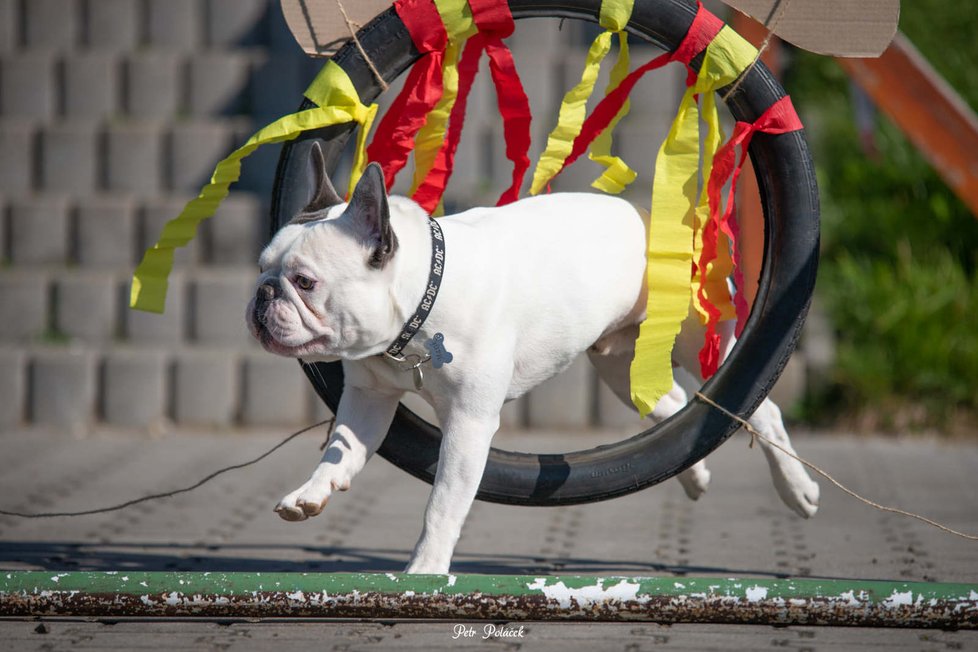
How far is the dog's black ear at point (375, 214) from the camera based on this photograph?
255 cm

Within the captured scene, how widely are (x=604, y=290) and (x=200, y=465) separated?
109 inches

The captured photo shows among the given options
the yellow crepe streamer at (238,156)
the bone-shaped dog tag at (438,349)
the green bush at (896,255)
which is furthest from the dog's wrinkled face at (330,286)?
the green bush at (896,255)

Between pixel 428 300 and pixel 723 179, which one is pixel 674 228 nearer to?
pixel 723 179

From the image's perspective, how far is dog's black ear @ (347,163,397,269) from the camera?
2547mm

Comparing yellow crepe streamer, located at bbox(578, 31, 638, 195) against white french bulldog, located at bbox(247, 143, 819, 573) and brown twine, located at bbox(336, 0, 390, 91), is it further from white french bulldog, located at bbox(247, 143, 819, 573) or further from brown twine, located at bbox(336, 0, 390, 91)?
Answer: brown twine, located at bbox(336, 0, 390, 91)

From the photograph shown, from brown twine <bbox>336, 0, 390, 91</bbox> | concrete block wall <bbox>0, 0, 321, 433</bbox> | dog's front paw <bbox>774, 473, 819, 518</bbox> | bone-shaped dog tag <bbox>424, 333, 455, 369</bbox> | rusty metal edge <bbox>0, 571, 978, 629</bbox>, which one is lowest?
concrete block wall <bbox>0, 0, 321, 433</bbox>

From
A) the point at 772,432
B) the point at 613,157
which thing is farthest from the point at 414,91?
the point at 772,432

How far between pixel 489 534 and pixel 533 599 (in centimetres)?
140

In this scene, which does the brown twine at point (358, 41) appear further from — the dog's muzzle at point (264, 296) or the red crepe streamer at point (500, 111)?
the dog's muzzle at point (264, 296)

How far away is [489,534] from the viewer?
400 cm

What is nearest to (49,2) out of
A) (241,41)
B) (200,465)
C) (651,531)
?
(241,41)

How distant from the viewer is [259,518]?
4.27 m

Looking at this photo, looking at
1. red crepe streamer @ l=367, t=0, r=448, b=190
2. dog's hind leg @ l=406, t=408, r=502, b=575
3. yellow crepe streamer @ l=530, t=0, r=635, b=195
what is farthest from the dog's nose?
yellow crepe streamer @ l=530, t=0, r=635, b=195

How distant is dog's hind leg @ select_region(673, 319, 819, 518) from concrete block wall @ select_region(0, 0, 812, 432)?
246cm
